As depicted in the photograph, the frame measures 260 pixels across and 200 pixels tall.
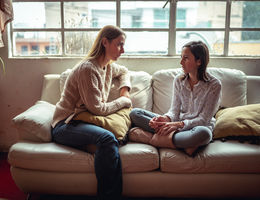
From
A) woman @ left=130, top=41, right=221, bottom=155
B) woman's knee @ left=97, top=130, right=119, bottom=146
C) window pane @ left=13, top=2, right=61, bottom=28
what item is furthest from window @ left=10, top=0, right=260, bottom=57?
woman's knee @ left=97, top=130, right=119, bottom=146

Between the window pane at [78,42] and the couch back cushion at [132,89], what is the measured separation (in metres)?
0.38

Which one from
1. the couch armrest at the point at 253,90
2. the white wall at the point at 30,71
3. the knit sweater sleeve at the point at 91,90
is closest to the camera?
the knit sweater sleeve at the point at 91,90

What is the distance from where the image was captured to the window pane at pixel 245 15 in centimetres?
270

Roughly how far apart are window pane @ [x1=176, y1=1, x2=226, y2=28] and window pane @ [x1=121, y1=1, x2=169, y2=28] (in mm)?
156

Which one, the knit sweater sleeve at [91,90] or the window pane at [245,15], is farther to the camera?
the window pane at [245,15]

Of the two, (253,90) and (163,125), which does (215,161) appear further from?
(253,90)

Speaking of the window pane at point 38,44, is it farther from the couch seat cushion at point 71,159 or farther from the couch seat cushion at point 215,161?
the couch seat cushion at point 215,161

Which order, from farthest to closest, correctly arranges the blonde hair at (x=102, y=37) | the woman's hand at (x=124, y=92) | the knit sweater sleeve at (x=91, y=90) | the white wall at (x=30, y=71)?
1. the white wall at (x=30, y=71)
2. the woman's hand at (x=124, y=92)
3. the blonde hair at (x=102, y=37)
4. the knit sweater sleeve at (x=91, y=90)

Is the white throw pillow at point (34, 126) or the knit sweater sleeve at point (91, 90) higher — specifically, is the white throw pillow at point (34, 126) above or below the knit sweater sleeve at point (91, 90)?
below

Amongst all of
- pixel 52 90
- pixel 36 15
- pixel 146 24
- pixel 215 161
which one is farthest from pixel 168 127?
pixel 36 15

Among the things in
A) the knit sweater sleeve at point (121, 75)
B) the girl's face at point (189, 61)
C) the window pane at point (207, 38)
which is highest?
the window pane at point (207, 38)

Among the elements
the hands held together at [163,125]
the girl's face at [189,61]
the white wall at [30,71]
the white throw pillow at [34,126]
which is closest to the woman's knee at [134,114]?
the hands held together at [163,125]

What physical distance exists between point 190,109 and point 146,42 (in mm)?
1028

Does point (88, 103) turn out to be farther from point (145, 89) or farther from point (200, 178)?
point (200, 178)
